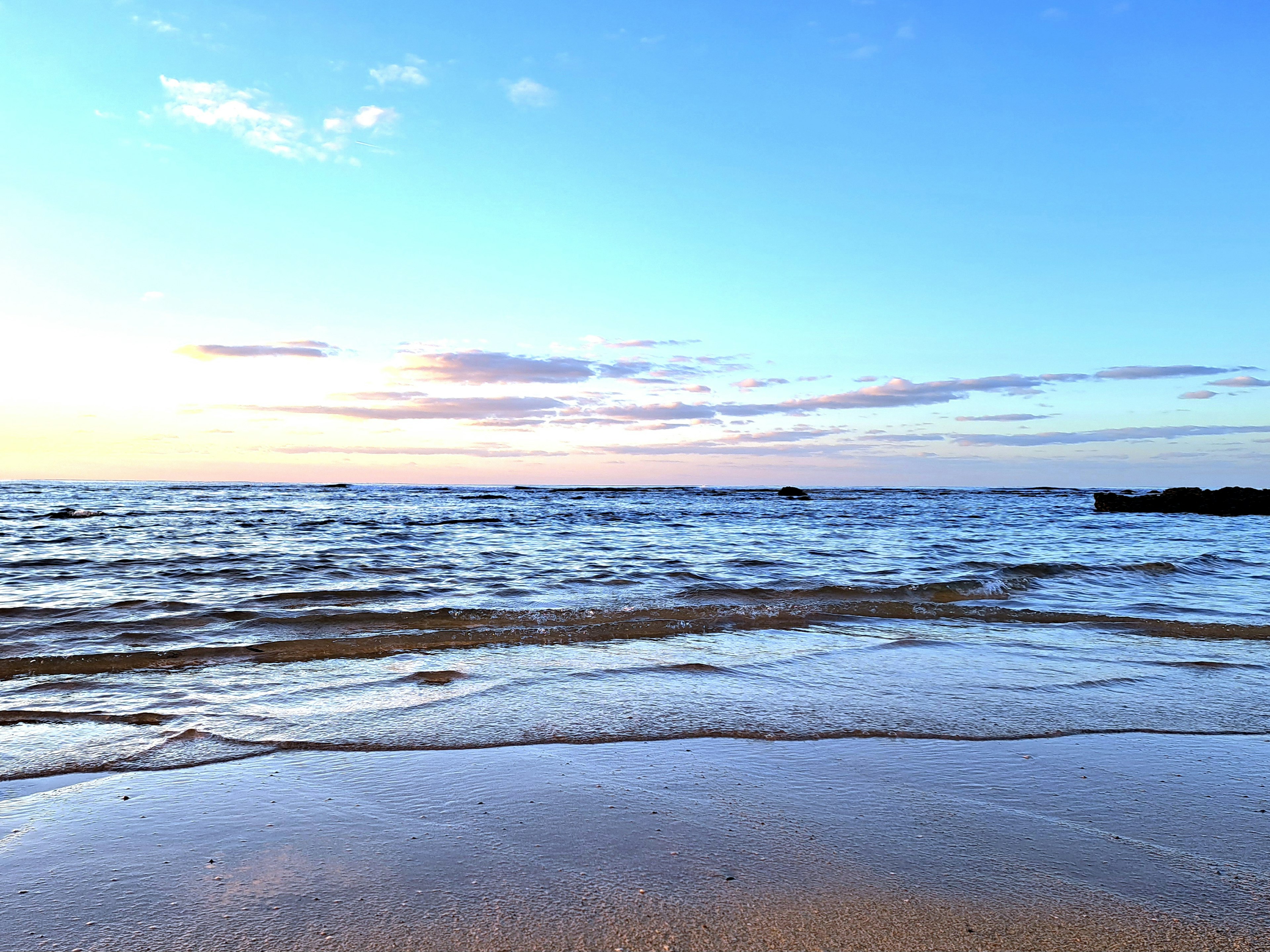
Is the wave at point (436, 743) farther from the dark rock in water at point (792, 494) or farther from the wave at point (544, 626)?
the dark rock in water at point (792, 494)

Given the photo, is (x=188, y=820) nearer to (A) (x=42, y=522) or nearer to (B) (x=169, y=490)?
(A) (x=42, y=522)

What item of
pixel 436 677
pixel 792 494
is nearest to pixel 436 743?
pixel 436 677

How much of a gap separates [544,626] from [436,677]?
8.13ft

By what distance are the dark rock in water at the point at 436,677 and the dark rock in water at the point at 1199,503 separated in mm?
41210

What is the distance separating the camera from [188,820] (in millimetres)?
3211

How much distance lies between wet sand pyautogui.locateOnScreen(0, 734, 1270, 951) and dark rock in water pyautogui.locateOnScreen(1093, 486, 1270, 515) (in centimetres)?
4061

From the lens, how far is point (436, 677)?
5.95 m

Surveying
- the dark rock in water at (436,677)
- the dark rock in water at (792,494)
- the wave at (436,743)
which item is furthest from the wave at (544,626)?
the dark rock in water at (792,494)

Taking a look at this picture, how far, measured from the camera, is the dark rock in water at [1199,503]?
1432 inches

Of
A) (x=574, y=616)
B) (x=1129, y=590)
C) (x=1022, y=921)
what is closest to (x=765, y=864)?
(x=1022, y=921)

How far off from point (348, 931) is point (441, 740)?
2.03 meters

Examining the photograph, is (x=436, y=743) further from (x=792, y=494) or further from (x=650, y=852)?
(x=792, y=494)

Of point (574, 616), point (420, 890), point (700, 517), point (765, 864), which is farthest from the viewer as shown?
point (700, 517)

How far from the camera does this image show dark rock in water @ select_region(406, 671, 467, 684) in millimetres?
5797
